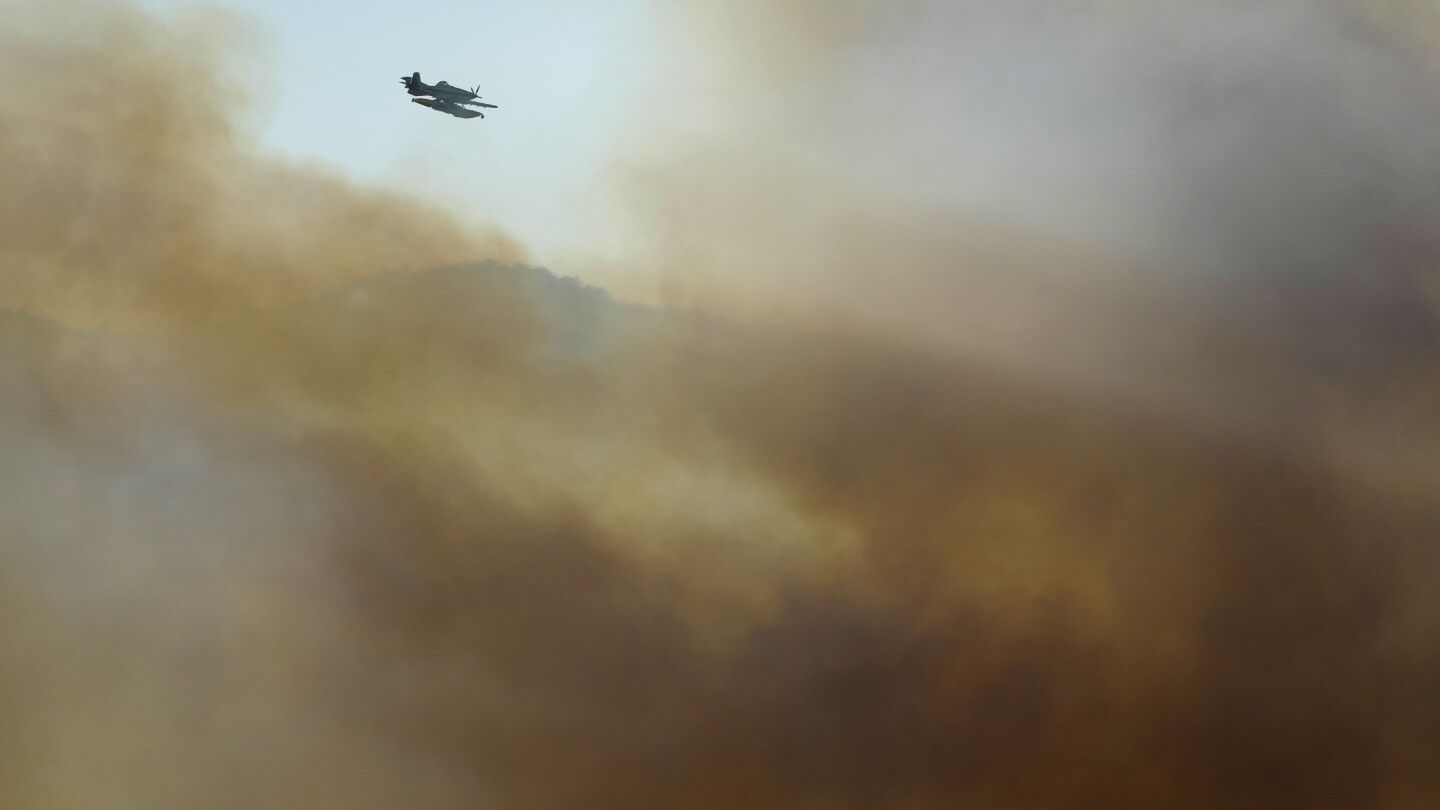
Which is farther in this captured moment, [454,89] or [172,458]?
[172,458]

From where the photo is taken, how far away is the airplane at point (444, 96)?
4434 cm

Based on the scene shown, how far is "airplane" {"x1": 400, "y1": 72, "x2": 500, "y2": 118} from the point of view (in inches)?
1746

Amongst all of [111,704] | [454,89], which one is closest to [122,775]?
Answer: [111,704]

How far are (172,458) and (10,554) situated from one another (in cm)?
943

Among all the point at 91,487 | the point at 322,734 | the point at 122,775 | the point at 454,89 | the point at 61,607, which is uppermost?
the point at 454,89

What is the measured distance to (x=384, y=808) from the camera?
6109cm

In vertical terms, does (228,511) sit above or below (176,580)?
above

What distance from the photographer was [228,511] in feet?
207

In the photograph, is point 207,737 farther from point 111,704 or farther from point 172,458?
point 172,458

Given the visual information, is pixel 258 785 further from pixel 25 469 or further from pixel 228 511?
pixel 25 469

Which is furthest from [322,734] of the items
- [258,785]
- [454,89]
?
[454,89]

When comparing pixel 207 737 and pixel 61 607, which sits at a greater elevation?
pixel 61 607

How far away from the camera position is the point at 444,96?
45.2 m

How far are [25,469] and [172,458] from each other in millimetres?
7572
